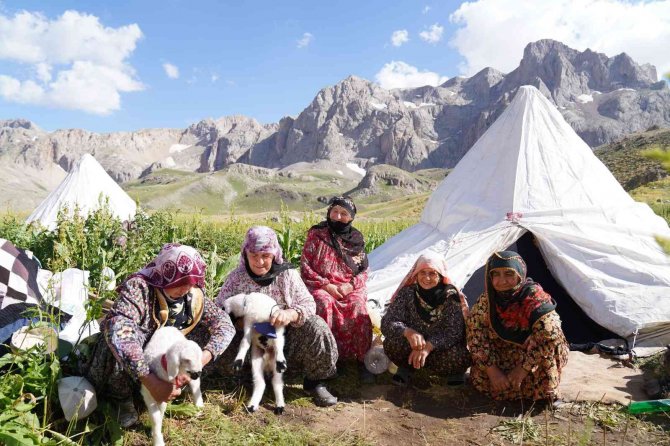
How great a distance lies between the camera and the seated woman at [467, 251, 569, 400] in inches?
117

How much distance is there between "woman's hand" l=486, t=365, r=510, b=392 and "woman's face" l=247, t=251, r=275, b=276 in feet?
5.44

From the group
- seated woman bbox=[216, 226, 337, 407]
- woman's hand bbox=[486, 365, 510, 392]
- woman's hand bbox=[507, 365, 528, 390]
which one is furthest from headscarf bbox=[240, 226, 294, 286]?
woman's hand bbox=[507, 365, 528, 390]

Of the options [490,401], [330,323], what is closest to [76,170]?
[330,323]

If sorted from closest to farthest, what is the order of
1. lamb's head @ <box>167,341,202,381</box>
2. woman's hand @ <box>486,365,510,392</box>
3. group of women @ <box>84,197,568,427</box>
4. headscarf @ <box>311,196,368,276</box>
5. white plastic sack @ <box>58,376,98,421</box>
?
lamb's head @ <box>167,341,202,381</box> < white plastic sack @ <box>58,376,98,421</box> < group of women @ <box>84,197,568,427</box> < woman's hand @ <box>486,365,510,392</box> < headscarf @ <box>311,196,368,276</box>

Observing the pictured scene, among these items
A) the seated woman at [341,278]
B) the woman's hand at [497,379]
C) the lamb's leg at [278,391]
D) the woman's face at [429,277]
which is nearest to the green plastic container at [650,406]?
the woman's hand at [497,379]

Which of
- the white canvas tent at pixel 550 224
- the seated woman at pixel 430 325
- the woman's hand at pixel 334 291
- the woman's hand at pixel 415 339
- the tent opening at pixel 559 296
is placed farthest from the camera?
the tent opening at pixel 559 296

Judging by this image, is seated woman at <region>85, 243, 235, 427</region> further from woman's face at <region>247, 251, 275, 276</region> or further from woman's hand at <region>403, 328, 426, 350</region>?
woman's hand at <region>403, 328, 426, 350</region>

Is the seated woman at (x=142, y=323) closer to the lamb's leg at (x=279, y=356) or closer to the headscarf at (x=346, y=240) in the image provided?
the lamb's leg at (x=279, y=356)

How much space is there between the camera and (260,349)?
9.36 feet

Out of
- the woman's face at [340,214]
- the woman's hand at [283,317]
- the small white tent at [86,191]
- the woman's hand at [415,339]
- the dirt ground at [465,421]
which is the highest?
the small white tent at [86,191]

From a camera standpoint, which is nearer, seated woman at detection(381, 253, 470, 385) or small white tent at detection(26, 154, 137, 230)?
seated woman at detection(381, 253, 470, 385)

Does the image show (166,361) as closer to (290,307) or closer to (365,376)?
(290,307)

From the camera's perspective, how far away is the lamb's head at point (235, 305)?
9.43ft

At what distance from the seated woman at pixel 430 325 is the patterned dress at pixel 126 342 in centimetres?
134
